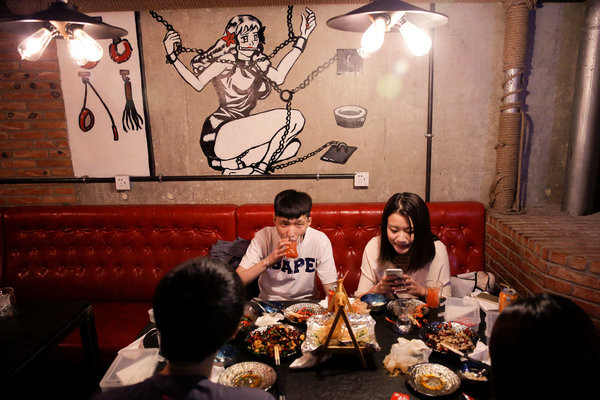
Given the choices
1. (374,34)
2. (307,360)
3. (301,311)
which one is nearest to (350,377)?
(307,360)

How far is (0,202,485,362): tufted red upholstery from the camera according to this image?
311 centimetres

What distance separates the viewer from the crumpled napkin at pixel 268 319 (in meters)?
1.87

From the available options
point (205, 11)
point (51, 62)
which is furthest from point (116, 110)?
point (205, 11)

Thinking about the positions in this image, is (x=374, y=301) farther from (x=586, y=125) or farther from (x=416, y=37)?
(x=586, y=125)

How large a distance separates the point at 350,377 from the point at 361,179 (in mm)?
2149

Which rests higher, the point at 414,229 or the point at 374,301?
the point at 414,229

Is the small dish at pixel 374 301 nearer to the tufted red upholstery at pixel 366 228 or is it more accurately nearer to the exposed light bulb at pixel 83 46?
the tufted red upholstery at pixel 366 228

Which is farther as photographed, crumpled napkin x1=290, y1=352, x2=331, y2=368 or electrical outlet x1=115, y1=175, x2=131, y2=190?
electrical outlet x1=115, y1=175, x2=131, y2=190

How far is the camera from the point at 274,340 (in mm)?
1653

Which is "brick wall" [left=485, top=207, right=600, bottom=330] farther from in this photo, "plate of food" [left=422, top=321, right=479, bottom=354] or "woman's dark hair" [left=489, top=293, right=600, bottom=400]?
"woman's dark hair" [left=489, top=293, right=600, bottom=400]

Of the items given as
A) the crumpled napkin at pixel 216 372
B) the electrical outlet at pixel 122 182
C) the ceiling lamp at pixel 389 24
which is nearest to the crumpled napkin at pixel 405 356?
the crumpled napkin at pixel 216 372

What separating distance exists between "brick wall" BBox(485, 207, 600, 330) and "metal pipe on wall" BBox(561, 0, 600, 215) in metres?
0.20

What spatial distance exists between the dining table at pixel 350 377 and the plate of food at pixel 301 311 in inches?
11.0

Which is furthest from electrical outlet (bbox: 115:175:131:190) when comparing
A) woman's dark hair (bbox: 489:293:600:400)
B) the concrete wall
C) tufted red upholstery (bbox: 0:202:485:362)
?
woman's dark hair (bbox: 489:293:600:400)
